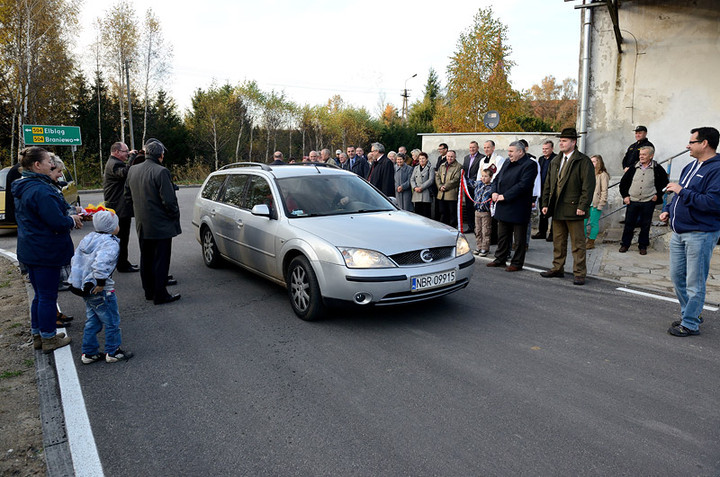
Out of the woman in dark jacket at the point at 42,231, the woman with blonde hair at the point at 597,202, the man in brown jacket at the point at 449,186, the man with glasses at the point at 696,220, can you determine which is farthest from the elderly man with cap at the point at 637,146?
the woman in dark jacket at the point at 42,231

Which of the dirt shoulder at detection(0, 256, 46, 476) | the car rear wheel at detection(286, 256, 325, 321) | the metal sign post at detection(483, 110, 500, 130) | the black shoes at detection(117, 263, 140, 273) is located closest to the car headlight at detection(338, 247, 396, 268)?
the car rear wheel at detection(286, 256, 325, 321)

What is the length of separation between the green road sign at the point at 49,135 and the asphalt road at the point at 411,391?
910 inches

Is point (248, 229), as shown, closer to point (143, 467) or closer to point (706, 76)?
point (143, 467)

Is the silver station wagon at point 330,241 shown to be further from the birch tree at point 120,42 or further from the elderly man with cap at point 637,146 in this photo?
the birch tree at point 120,42

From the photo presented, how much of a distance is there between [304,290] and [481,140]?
9.99m

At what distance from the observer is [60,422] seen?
336cm

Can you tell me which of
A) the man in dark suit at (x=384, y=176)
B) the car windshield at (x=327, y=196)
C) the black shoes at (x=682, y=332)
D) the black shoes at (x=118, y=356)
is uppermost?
the man in dark suit at (x=384, y=176)

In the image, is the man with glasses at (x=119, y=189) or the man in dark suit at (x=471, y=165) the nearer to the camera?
the man with glasses at (x=119, y=189)

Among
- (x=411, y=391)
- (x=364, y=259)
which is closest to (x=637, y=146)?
(x=364, y=259)

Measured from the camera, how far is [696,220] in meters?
4.72

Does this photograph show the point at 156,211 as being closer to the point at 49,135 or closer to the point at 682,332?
the point at 682,332

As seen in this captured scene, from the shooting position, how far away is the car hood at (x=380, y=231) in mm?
5062

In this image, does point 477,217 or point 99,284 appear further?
point 477,217

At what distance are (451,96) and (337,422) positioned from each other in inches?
1490
